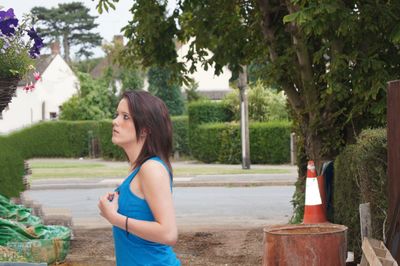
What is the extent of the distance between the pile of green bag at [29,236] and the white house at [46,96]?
53.0m

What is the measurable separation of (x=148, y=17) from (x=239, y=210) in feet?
21.8

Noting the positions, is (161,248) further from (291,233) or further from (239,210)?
(239,210)

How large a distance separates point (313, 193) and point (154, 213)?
663 cm

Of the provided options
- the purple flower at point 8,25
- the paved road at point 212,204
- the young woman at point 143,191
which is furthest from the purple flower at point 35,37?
the paved road at point 212,204

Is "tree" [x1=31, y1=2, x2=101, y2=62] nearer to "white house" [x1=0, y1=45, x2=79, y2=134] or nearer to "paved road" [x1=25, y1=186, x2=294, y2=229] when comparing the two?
"white house" [x1=0, y1=45, x2=79, y2=134]

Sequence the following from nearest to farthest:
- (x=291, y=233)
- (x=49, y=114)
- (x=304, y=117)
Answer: (x=291, y=233)
(x=304, y=117)
(x=49, y=114)

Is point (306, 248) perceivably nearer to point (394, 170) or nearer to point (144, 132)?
point (394, 170)

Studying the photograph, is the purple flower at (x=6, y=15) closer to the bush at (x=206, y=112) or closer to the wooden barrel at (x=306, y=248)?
the wooden barrel at (x=306, y=248)

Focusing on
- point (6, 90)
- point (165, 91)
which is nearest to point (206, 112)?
point (165, 91)

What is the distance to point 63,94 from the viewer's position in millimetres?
69438

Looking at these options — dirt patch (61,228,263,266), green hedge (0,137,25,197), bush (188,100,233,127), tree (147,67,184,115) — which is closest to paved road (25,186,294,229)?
dirt patch (61,228,263,266)

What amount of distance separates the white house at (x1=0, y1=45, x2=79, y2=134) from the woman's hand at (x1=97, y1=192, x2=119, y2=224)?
2300 inches

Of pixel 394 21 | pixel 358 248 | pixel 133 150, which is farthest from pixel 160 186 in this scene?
pixel 394 21

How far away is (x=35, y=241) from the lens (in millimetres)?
8234
